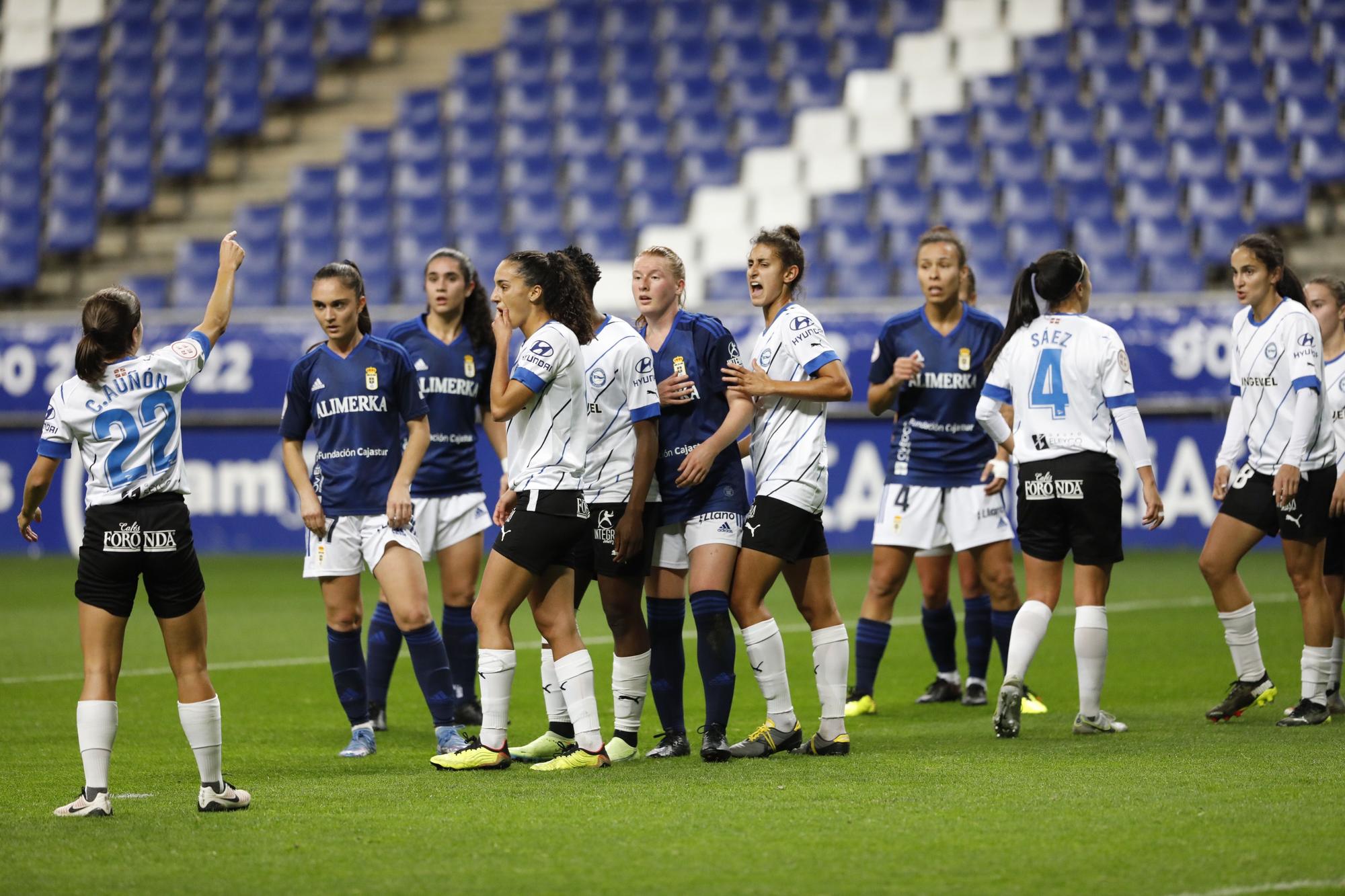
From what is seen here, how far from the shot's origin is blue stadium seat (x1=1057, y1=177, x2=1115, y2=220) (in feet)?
62.0

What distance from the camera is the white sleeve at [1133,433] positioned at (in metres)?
6.82

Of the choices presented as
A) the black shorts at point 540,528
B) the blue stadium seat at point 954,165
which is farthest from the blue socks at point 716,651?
the blue stadium seat at point 954,165

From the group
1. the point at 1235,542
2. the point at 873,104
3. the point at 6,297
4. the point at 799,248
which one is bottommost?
the point at 1235,542

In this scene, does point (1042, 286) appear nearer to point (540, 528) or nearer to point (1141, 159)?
point (540, 528)

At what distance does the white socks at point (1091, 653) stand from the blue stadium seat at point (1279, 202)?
12617 millimetres

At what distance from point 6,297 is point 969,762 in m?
19.1

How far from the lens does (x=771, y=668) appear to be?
6621 mm

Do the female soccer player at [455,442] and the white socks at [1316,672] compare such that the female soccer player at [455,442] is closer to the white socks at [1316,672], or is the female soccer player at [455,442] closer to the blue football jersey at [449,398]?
the blue football jersey at [449,398]

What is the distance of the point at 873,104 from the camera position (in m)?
21.0

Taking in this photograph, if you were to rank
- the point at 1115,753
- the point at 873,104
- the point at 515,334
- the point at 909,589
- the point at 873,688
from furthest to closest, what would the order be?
the point at 873,104 < the point at 909,589 < the point at 515,334 < the point at 873,688 < the point at 1115,753

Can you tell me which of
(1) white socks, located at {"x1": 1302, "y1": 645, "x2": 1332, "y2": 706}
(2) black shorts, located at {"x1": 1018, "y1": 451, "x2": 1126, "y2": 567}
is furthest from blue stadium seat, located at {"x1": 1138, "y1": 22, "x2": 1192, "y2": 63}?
(2) black shorts, located at {"x1": 1018, "y1": 451, "x2": 1126, "y2": 567}

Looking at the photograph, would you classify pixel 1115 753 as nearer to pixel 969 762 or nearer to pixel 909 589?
pixel 969 762

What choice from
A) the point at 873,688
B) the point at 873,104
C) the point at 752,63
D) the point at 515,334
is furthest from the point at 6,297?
the point at 873,688

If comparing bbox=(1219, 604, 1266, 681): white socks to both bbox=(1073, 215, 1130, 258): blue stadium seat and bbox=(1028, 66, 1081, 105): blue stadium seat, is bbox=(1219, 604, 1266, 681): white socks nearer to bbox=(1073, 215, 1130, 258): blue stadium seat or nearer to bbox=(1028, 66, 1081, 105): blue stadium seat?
bbox=(1073, 215, 1130, 258): blue stadium seat
